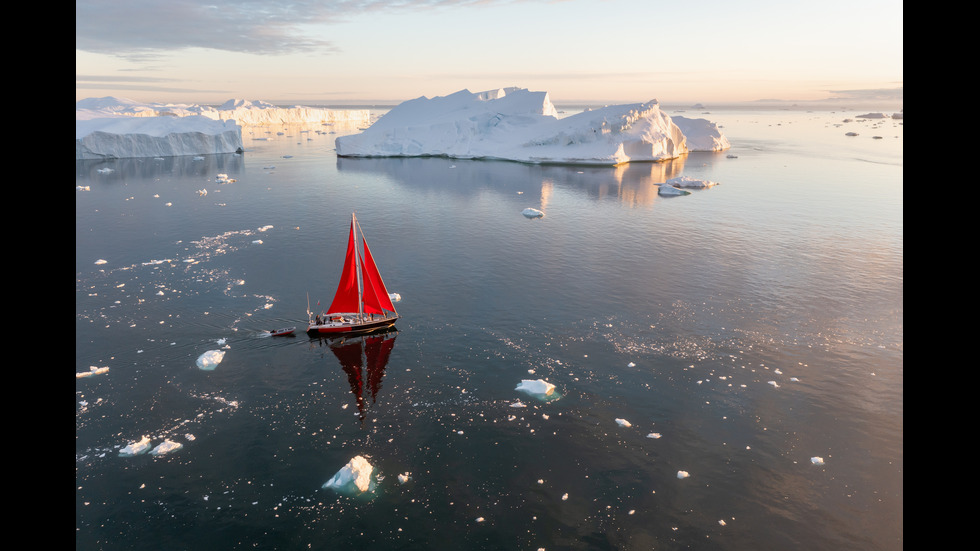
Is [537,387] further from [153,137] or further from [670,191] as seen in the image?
[153,137]

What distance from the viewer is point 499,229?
4706cm

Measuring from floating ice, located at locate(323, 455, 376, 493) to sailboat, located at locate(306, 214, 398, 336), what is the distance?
420 inches

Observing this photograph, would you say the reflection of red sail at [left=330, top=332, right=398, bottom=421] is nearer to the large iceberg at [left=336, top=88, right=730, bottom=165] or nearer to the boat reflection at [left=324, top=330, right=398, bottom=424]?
the boat reflection at [left=324, top=330, right=398, bottom=424]

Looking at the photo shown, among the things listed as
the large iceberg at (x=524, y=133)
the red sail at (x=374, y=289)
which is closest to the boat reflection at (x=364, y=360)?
the red sail at (x=374, y=289)

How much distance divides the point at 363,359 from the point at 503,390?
6690 mm

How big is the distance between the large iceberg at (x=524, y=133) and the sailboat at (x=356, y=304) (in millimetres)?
62237

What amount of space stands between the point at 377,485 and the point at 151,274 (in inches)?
992

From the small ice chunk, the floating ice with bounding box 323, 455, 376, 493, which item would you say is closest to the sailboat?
the small ice chunk

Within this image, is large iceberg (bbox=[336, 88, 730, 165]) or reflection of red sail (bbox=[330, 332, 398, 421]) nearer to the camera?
reflection of red sail (bbox=[330, 332, 398, 421])

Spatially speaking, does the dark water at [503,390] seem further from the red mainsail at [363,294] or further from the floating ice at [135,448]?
the red mainsail at [363,294]

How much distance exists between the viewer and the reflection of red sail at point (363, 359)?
21.8 m

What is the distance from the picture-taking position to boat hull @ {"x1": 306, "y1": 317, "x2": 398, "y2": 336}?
2603 cm
